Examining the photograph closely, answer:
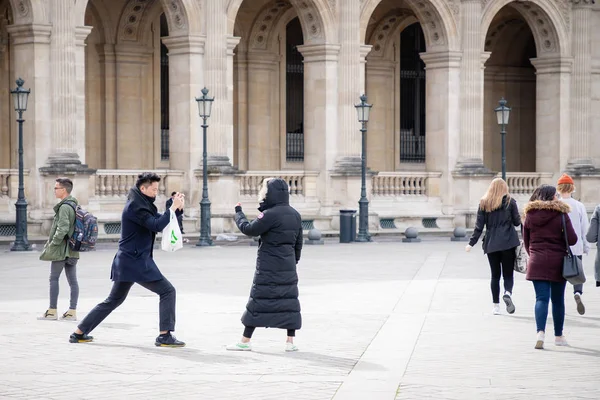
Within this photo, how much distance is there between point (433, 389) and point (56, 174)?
20944 millimetres

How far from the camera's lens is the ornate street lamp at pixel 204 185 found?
A: 29641 millimetres

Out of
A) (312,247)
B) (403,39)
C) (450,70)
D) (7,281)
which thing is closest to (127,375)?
(7,281)

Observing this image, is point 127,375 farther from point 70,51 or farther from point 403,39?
point 403,39

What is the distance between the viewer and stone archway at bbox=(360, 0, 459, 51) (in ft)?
120

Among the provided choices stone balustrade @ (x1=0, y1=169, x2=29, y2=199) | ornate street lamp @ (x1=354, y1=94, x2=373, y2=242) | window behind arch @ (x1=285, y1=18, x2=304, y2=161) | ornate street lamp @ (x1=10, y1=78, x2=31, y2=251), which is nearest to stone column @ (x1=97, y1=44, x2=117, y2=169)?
window behind arch @ (x1=285, y1=18, x2=304, y2=161)

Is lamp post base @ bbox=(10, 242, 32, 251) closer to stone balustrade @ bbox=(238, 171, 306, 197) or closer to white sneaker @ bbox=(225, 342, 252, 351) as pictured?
stone balustrade @ bbox=(238, 171, 306, 197)

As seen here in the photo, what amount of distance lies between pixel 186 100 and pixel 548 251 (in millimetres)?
20829

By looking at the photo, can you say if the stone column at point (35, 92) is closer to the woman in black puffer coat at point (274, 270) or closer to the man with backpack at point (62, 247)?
the man with backpack at point (62, 247)

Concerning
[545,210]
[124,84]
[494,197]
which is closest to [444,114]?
[124,84]

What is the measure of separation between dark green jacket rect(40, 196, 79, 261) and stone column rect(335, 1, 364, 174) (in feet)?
67.6

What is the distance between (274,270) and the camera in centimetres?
1212

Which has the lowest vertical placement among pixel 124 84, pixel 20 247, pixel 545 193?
pixel 20 247

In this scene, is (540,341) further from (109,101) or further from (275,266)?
(109,101)

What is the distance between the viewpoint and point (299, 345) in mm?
12617
